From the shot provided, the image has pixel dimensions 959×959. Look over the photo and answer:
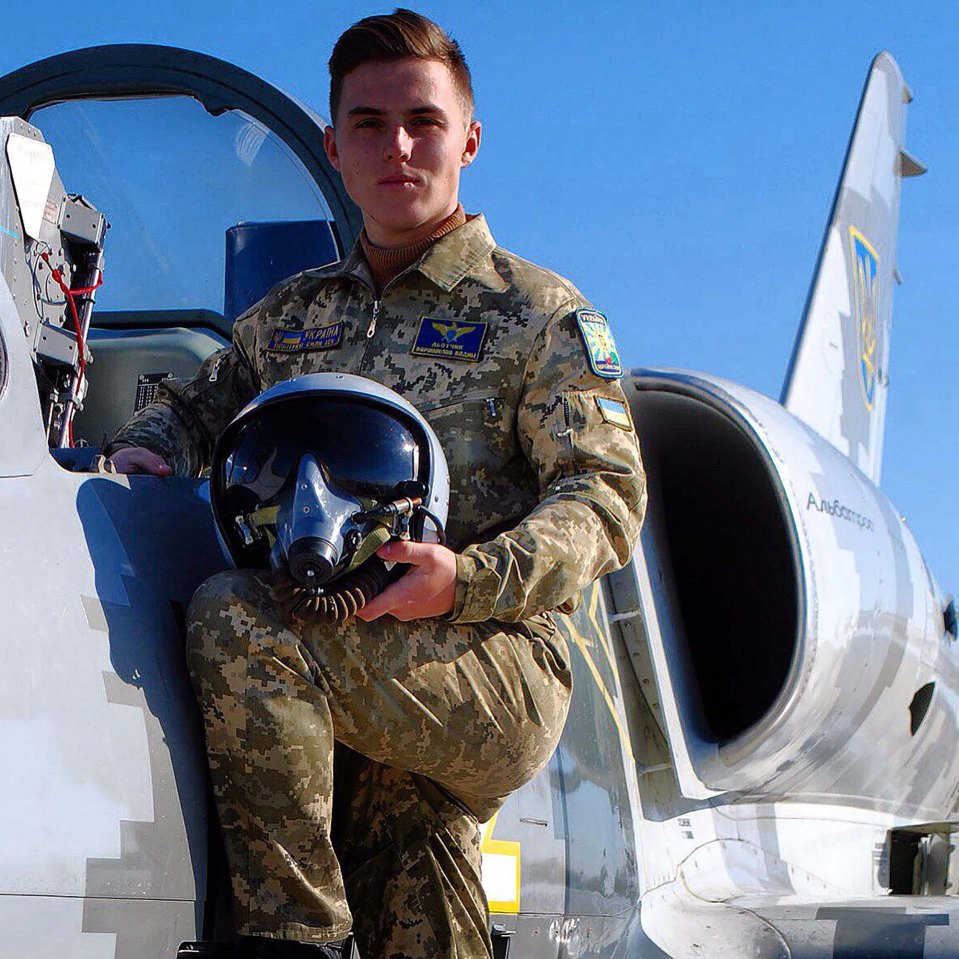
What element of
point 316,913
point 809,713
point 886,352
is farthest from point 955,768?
point 316,913

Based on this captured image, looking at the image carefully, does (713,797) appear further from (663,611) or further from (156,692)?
(156,692)

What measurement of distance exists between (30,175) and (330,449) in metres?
1.57

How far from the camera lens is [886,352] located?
7695 millimetres

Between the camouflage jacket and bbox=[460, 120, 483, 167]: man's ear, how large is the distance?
12cm

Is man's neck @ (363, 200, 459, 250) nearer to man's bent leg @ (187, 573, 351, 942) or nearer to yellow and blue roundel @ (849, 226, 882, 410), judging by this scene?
man's bent leg @ (187, 573, 351, 942)

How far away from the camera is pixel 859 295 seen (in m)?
7.07

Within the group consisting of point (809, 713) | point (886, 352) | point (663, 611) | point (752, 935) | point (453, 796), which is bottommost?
point (752, 935)

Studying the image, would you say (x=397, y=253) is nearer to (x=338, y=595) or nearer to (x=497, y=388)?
(x=497, y=388)

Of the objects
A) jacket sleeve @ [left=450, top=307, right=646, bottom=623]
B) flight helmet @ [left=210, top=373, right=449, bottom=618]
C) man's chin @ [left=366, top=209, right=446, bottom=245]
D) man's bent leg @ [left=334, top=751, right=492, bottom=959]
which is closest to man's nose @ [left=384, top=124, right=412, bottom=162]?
man's chin @ [left=366, top=209, right=446, bottom=245]

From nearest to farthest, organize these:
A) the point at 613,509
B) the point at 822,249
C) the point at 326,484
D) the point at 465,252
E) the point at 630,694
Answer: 1. the point at 326,484
2. the point at 613,509
3. the point at 465,252
4. the point at 630,694
5. the point at 822,249

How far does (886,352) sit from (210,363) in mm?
5716

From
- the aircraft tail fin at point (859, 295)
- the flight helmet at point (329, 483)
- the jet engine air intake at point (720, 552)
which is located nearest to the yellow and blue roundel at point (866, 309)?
the aircraft tail fin at point (859, 295)

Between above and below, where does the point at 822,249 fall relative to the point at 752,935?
above

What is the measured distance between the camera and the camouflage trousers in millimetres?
1950
